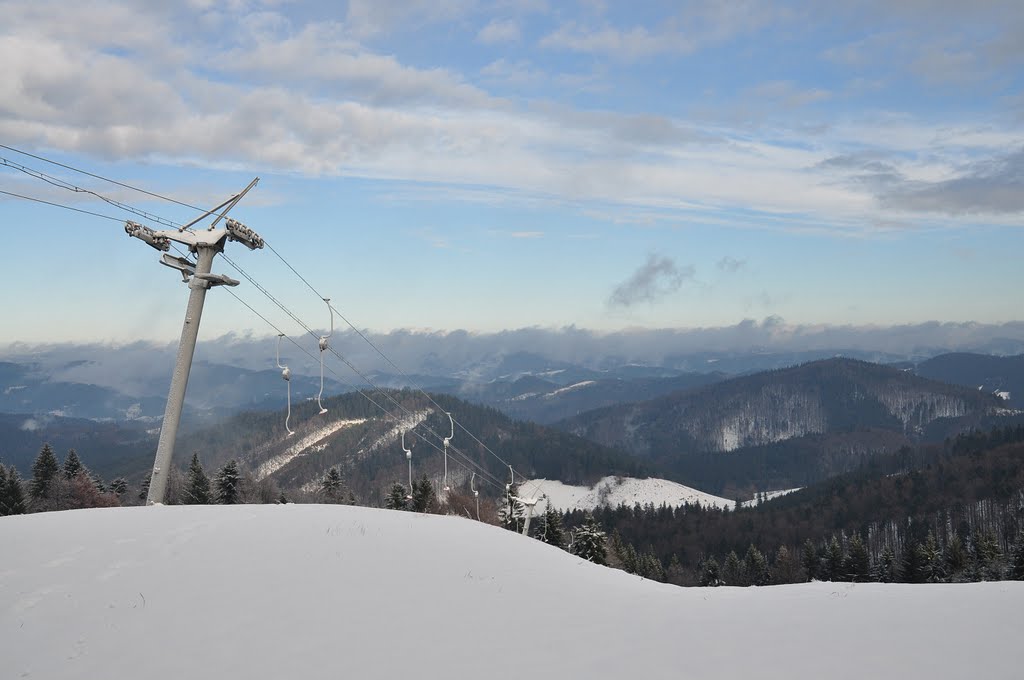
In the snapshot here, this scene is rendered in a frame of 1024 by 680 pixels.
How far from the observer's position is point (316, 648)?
34.8ft

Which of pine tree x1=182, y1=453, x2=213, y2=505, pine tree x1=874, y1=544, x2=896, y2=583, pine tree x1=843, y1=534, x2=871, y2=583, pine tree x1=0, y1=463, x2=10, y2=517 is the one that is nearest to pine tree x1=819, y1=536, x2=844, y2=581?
pine tree x1=843, y1=534, x2=871, y2=583

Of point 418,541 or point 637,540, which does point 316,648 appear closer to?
point 418,541

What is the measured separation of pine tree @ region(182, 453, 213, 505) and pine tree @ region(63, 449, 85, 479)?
11.1 meters

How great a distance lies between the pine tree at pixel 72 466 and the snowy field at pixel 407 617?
2442 inches

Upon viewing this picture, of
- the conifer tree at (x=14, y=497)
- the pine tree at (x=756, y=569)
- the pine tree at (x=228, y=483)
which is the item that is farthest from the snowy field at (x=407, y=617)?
the pine tree at (x=756, y=569)

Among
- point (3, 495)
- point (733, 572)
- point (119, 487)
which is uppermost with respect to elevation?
point (3, 495)

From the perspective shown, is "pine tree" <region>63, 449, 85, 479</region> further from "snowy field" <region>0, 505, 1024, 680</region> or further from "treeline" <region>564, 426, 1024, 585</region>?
"treeline" <region>564, 426, 1024, 585</region>

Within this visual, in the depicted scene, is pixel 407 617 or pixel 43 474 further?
pixel 43 474

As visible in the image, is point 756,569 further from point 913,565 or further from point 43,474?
point 43,474

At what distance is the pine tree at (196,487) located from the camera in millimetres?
71062

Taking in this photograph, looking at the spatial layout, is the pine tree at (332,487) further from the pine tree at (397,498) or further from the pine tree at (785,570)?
the pine tree at (785,570)

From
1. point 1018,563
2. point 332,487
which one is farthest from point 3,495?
point 1018,563

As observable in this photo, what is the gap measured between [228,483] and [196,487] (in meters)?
3.25

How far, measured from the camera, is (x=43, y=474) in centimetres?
6550
